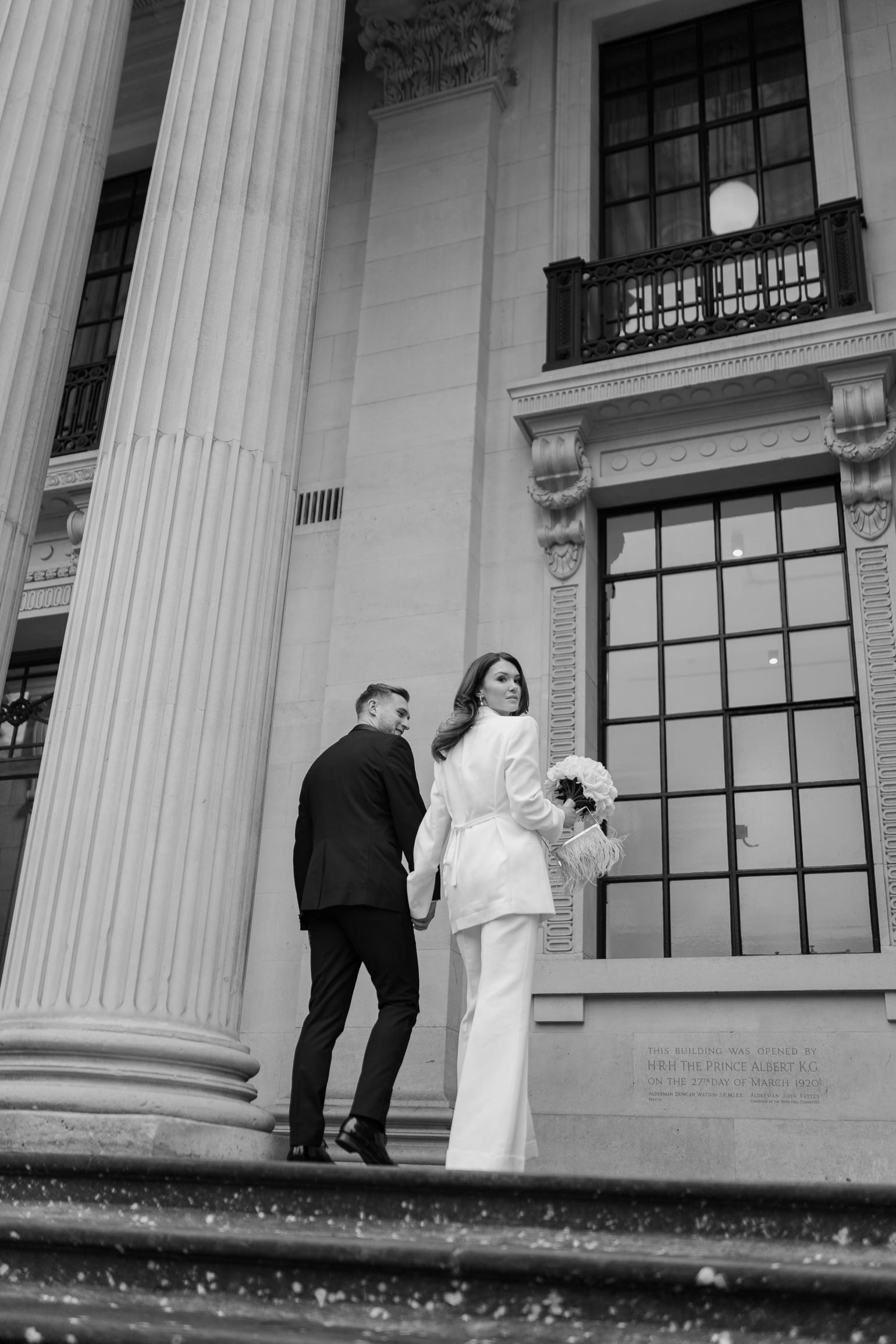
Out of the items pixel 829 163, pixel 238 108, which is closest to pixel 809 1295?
pixel 238 108

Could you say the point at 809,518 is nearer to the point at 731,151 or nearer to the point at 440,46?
the point at 731,151

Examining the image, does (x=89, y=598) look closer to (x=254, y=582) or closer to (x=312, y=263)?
(x=254, y=582)

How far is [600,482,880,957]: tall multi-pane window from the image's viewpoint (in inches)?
347

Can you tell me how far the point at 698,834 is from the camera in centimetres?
921

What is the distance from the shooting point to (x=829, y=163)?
10.5 m

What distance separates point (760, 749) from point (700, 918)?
133 cm

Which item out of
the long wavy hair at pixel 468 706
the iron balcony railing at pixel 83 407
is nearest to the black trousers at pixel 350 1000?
the long wavy hair at pixel 468 706


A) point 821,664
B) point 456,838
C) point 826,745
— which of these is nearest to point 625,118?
point 821,664

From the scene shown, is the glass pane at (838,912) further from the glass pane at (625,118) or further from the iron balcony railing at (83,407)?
the iron balcony railing at (83,407)

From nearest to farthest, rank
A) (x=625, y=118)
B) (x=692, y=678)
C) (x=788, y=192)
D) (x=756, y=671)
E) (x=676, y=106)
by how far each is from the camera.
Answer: (x=756, y=671) → (x=692, y=678) → (x=788, y=192) → (x=676, y=106) → (x=625, y=118)

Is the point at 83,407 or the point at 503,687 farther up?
the point at 83,407

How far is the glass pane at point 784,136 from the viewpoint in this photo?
36.7 ft

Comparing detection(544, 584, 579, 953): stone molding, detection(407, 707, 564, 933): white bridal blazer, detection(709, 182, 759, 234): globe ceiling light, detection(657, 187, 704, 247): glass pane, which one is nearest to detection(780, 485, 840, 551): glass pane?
detection(544, 584, 579, 953): stone molding

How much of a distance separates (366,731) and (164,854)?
1.10 meters
